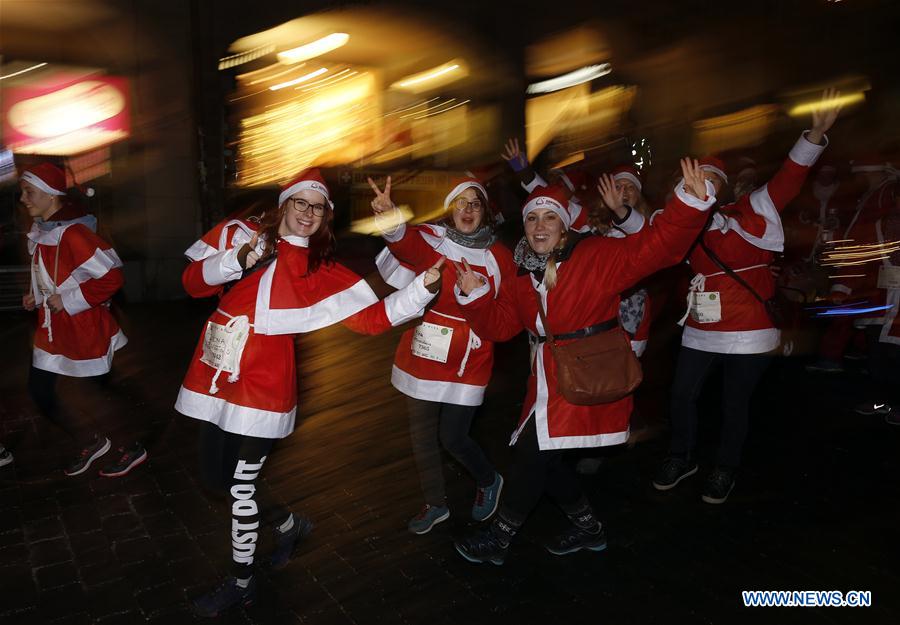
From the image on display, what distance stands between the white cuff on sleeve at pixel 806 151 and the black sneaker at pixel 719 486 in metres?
1.94

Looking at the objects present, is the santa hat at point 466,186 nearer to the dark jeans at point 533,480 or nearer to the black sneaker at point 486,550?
the dark jeans at point 533,480

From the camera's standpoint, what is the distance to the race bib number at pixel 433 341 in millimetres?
4074

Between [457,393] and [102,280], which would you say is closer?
[457,393]

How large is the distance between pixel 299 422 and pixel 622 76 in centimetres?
1651

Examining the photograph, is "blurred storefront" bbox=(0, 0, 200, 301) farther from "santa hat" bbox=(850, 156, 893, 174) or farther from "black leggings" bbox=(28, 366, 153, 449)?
"santa hat" bbox=(850, 156, 893, 174)

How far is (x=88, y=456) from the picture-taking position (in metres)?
5.13

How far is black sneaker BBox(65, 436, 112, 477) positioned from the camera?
505cm

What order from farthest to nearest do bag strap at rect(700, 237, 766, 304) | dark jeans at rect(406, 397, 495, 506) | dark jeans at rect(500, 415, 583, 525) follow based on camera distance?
bag strap at rect(700, 237, 766, 304) → dark jeans at rect(406, 397, 495, 506) → dark jeans at rect(500, 415, 583, 525)

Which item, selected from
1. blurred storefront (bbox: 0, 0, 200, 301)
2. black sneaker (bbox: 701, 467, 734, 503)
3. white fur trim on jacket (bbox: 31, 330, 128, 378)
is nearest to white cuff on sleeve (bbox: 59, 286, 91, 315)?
white fur trim on jacket (bbox: 31, 330, 128, 378)

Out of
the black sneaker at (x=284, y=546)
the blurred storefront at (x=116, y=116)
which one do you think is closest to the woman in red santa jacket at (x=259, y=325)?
the black sneaker at (x=284, y=546)

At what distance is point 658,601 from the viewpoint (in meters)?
3.62

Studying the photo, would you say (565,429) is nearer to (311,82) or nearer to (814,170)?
(814,170)

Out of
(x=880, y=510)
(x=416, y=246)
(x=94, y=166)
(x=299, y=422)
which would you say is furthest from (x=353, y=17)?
(x=880, y=510)

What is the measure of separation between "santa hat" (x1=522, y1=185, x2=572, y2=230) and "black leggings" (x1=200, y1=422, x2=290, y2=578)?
169cm
